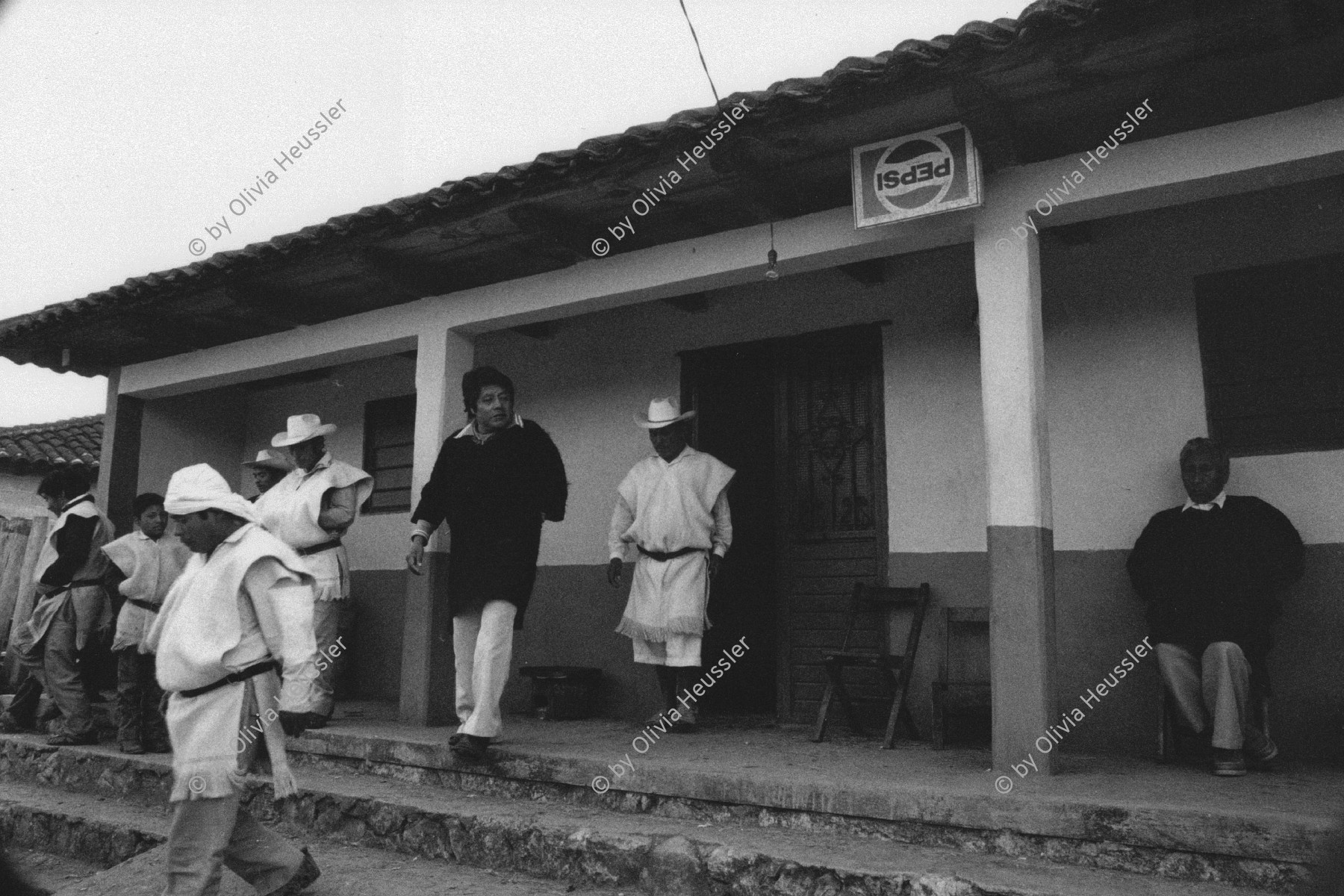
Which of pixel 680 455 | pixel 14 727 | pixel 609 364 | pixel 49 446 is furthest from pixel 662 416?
pixel 49 446

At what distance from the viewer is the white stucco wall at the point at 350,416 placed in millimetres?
8531

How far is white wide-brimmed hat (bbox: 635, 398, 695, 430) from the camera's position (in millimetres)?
6410

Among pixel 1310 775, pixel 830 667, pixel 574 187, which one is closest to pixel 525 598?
pixel 830 667

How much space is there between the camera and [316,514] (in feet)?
21.5

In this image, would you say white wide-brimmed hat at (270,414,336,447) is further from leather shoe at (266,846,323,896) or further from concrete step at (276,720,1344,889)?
leather shoe at (266,846,323,896)

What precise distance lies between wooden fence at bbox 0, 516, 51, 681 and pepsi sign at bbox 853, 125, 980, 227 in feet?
28.0

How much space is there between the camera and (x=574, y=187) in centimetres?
548

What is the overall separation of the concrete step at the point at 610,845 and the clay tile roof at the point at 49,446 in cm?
926

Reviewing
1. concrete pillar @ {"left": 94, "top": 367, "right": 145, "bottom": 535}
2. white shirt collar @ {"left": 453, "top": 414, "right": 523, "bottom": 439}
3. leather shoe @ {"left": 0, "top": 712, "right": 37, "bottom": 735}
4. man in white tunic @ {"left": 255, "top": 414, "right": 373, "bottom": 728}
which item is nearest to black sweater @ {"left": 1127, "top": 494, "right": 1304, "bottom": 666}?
white shirt collar @ {"left": 453, "top": 414, "right": 523, "bottom": 439}

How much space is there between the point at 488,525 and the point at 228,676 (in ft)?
6.07

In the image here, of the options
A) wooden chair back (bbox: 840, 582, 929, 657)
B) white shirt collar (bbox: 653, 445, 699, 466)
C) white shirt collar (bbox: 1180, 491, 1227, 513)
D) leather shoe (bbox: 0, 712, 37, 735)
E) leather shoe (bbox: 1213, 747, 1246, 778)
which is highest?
white shirt collar (bbox: 653, 445, 699, 466)

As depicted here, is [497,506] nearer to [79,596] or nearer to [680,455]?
[680,455]

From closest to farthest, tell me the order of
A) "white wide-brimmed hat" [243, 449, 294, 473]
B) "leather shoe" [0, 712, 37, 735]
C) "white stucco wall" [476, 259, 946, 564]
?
"white stucco wall" [476, 259, 946, 564], "white wide-brimmed hat" [243, 449, 294, 473], "leather shoe" [0, 712, 37, 735]

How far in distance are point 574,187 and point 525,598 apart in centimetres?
215
